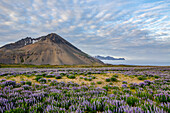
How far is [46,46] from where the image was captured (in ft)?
565

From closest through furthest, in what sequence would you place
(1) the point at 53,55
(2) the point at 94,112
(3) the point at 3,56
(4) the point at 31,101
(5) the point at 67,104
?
(2) the point at 94,112, (5) the point at 67,104, (4) the point at 31,101, (3) the point at 3,56, (1) the point at 53,55

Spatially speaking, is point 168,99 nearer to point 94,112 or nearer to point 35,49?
point 94,112

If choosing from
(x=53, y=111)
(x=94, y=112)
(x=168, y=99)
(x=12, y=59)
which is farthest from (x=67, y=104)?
(x=12, y=59)

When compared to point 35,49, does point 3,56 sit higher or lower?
lower

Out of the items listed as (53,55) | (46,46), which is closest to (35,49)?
(46,46)

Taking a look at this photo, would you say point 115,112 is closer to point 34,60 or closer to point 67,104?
point 67,104

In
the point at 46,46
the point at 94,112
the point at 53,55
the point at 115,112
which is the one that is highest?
the point at 46,46

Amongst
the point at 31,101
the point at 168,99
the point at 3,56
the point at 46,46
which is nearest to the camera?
the point at 31,101

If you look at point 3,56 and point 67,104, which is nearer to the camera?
point 67,104

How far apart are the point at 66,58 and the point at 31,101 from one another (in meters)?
159

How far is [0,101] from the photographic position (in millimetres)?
4160

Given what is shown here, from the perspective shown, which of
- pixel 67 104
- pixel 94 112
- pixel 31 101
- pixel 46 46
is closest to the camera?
pixel 94 112

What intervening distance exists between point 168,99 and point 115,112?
138 inches

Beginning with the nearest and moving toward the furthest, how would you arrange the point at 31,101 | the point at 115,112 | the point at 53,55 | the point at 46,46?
the point at 115,112 < the point at 31,101 < the point at 53,55 < the point at 46,46
